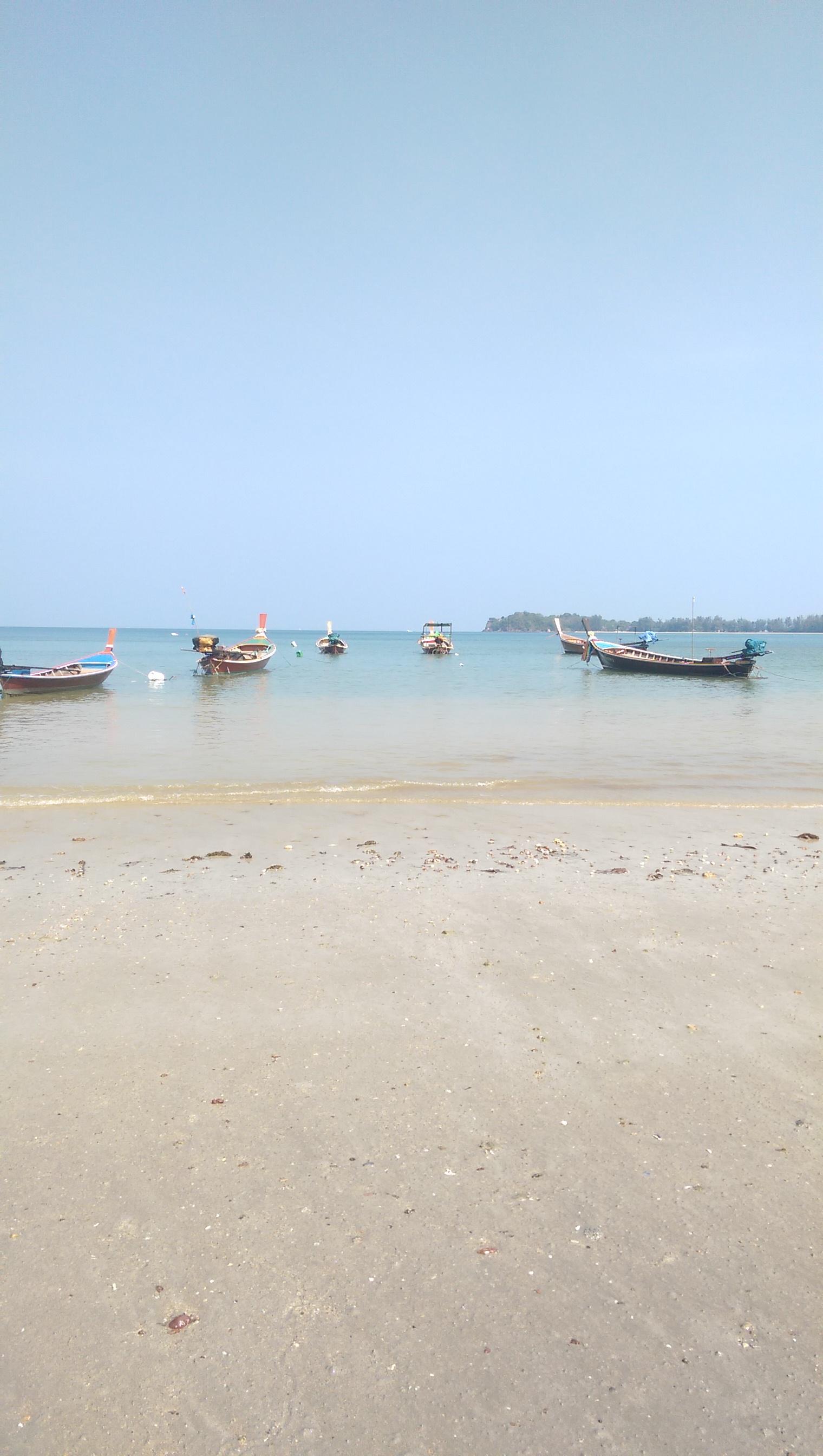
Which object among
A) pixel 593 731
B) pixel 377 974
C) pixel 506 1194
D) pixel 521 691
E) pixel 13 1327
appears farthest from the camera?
pixel 521 691

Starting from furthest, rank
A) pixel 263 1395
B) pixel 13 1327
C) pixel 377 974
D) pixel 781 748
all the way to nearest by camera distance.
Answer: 1. pixel 781 748
2. pixel 377 974
3. pixel 13 1327
4. pixel 263 1395

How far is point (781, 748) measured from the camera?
802 inches

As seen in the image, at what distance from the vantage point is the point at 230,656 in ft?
188

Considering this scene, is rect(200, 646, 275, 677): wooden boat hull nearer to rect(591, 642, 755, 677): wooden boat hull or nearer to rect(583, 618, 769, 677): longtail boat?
rect(583, 618, 769, 677): longtail boat

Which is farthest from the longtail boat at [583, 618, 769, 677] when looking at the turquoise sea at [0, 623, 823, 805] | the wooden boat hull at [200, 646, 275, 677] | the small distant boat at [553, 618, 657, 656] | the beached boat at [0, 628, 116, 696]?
the beached boat at [0, 628, 116, 696]

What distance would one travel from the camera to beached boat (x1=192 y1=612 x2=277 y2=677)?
55.2 m

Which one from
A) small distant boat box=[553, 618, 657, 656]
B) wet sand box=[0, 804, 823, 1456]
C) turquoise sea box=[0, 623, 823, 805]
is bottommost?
turquoise sea box=[0, 623, 823, 805]

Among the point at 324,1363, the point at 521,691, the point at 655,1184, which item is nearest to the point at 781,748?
the point at 655,1184

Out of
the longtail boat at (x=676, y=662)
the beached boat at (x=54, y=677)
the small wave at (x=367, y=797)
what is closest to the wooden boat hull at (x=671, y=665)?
the longtail boat at (x=676, y=662)

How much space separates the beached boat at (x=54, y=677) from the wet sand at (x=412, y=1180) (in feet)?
106

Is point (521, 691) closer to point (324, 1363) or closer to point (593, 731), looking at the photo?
point (593, 731)

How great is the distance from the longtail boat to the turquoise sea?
21.7 ft

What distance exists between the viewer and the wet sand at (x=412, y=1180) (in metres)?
2.60

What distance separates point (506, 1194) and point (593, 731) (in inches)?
831
